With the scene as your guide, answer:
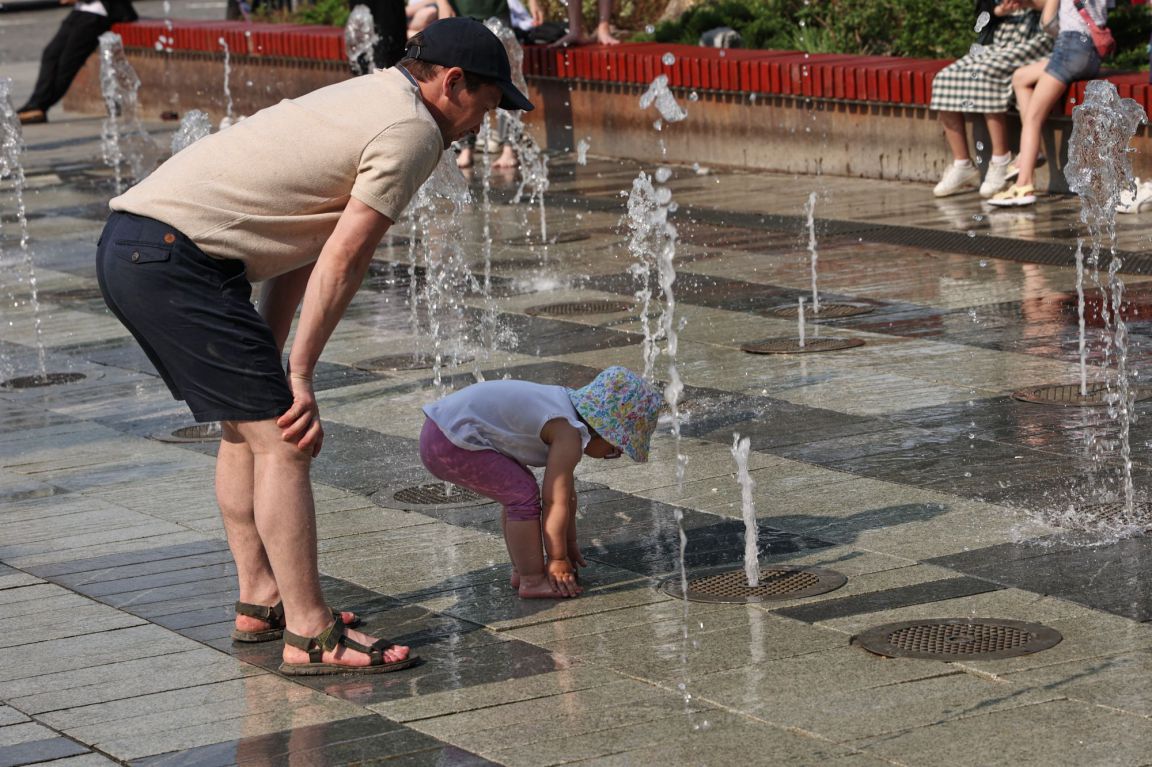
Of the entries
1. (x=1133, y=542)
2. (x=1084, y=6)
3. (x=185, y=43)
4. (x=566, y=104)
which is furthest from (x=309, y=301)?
(x=185, y=43)

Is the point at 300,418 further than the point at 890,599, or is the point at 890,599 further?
the point at 890,599

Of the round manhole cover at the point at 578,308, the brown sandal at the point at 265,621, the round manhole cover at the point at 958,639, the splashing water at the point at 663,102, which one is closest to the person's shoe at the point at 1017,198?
the round manhole cover at the point at 578,308

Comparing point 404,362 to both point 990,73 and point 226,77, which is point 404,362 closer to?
point 990,73

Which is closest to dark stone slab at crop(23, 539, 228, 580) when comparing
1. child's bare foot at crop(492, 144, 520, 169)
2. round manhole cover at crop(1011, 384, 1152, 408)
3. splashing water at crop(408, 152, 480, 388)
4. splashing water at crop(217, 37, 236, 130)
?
splashing water at crop(408, 152, 480, 388)

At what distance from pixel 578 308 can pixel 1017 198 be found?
336 centimetres

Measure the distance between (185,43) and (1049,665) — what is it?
717 inches

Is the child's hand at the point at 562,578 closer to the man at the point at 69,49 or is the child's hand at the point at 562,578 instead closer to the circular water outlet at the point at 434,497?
the circular water outlet at the point at 434,497

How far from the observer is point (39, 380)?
29.2 ft

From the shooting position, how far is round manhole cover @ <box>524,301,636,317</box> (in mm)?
9562

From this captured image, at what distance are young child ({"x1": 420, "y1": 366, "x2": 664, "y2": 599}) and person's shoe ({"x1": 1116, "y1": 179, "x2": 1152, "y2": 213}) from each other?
6.38m

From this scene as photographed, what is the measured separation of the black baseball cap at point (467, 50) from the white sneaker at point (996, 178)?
7.83 m

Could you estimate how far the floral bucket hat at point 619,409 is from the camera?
5262mm

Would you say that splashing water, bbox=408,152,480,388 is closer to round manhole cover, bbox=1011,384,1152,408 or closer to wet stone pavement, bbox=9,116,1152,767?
wet stone pavement, bbox=9,116,1152,767

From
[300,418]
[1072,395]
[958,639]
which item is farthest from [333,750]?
[1072,395]
